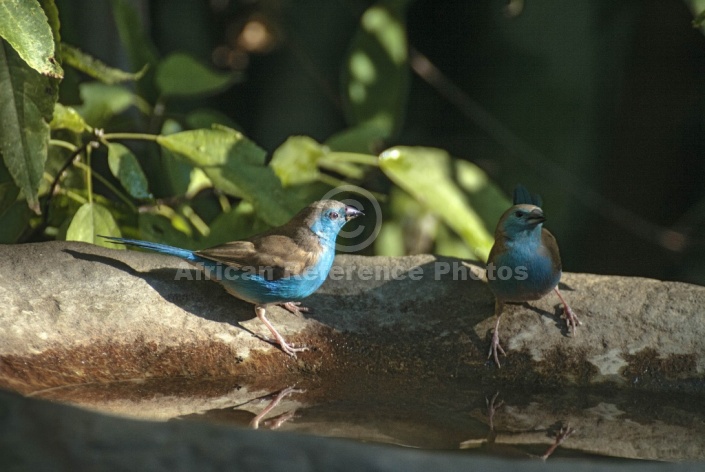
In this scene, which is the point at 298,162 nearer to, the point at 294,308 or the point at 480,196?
the point at 480,196

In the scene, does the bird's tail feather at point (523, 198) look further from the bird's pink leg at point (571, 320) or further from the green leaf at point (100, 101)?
the green leaf at point (100, 101)

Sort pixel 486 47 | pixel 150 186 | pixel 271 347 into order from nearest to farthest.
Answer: pixel 271 347, pixel 150 186, pixel 486 47

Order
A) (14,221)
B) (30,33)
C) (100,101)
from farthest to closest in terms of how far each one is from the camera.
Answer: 1. (100,101)
2. (14,221)
3. (30,33)

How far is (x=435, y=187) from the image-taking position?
15.9 feet

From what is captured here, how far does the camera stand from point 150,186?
17.4ft

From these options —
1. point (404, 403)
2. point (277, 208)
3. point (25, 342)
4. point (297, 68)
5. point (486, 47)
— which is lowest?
point (25, 342)

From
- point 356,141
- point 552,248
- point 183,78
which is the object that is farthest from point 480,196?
point 183,78

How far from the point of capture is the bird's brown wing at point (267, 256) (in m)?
3.80

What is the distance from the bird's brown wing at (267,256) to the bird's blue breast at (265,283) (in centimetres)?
2

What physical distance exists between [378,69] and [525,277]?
2517mm

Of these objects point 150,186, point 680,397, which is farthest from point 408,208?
point 680,397

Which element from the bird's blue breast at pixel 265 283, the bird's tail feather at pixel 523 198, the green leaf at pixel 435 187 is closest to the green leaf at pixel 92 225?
the bird's blue breast at pixel 265 283

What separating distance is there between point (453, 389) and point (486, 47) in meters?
4.14

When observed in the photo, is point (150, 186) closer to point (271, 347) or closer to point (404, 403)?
point (271, 347)
